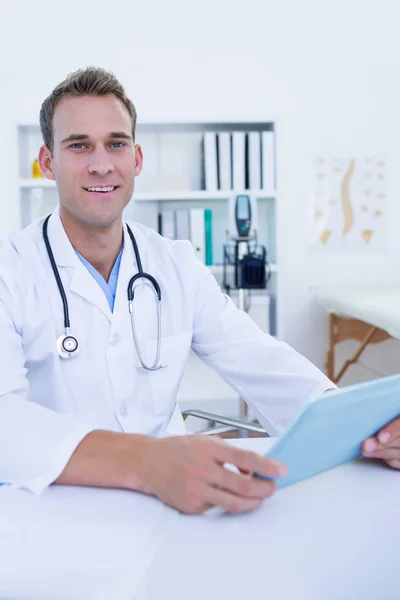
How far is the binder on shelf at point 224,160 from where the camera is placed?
306 centimetres

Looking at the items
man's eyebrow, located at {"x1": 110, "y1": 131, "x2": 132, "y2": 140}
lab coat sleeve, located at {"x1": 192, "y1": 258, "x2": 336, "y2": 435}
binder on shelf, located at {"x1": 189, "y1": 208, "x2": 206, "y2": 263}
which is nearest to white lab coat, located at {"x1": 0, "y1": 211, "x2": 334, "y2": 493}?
lab coat sleeve, located at {"x1": 192, "y1": 258, "x2": 336, "y2": 435}

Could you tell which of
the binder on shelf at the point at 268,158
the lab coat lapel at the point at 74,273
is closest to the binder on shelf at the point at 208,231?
the binder on shelf at the point at 268,158

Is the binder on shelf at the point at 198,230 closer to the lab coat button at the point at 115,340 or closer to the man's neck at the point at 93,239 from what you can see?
the man's neck at the point at 93,239

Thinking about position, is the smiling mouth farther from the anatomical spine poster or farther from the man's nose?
the anatomical spine poster

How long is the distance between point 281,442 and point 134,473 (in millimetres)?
198

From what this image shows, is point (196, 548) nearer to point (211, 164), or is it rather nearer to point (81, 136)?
point (81, 136)

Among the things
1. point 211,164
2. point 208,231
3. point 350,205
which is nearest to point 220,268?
point 208,231

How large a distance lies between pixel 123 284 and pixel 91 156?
29 centimetres

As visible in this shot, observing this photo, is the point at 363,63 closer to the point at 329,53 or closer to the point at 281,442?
the point at 329,53

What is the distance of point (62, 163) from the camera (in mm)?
1332

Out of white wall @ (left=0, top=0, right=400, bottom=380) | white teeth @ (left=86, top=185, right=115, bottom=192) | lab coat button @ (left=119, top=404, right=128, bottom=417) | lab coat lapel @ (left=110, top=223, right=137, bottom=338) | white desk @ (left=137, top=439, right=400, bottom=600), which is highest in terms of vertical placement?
white wall @ (left=0, top=0, right=400, bottom=380)

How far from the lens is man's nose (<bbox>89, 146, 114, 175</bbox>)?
1.31 m

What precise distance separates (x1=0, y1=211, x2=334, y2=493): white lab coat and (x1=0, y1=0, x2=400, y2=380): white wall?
2.07m

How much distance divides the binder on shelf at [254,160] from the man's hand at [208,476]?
2491 mm
